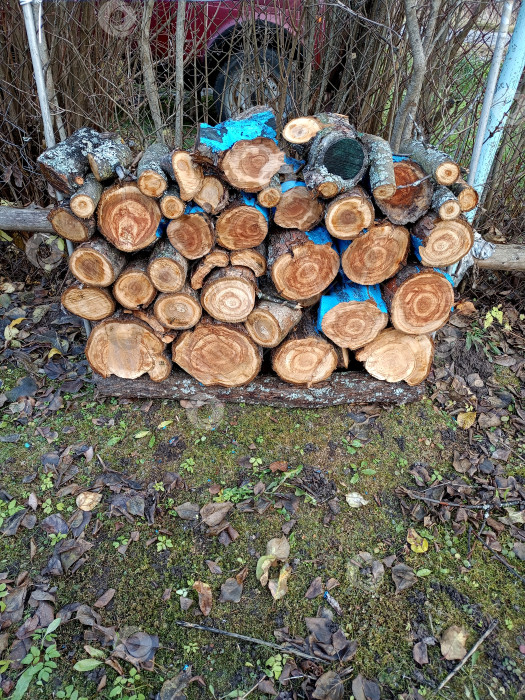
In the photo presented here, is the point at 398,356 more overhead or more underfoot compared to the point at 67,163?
more underfoot

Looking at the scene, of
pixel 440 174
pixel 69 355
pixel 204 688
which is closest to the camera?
pixel 204 688

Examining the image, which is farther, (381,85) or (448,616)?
(381,85)

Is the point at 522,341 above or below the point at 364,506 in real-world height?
above

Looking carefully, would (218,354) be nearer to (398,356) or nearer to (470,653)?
(398,356)

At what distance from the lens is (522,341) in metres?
3.59

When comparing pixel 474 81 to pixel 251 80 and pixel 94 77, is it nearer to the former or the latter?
pixel 251 80

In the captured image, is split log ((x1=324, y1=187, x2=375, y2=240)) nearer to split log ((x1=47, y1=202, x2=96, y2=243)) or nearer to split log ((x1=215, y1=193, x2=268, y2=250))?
split log ((x1=215, y1=193, x2=268, y2=250))

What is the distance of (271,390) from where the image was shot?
296cm

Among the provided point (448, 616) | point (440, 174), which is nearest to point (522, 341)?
point (440, 174)

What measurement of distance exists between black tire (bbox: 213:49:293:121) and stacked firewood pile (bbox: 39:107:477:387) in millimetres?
1514

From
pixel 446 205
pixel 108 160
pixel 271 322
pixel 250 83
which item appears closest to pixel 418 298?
pixel 446 205

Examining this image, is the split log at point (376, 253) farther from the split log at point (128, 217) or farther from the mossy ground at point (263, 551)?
the split log at point (128, 217)

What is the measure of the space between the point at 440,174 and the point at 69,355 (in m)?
2.68

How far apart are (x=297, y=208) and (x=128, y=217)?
879 millimetres
